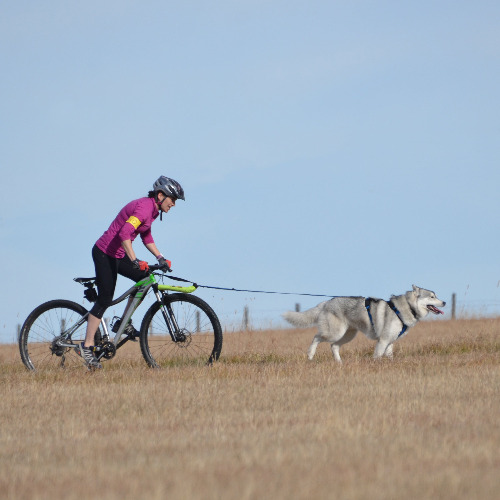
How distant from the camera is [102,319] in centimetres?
994

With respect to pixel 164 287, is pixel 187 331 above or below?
below

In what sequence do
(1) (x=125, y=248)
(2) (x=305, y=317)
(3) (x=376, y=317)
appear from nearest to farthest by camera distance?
(1) (x=125, y=248)
(3) (x=376, y=317)
(2) (x=305, y=317)

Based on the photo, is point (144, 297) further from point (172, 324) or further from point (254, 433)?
point (254, 433)

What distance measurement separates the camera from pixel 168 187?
945 centimetres

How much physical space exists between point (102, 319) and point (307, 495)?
6196 mm

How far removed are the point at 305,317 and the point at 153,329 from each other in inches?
123

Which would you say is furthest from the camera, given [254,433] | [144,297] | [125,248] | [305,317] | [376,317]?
[305,317]

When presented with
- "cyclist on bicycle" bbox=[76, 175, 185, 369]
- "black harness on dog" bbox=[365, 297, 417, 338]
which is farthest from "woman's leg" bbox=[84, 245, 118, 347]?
"black harness on dog" bbox=[365, 297, 417, 338]

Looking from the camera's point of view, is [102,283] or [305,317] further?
[305,317]

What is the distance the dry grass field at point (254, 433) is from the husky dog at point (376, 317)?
147cm

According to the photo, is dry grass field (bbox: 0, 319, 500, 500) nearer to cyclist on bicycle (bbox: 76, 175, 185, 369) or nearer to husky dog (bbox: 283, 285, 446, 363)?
cyclist on bicycle (bbox: 76, 175, 185, 369)

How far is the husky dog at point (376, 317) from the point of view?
11570 mm

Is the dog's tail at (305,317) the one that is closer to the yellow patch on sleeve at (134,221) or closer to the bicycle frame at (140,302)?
the bicycle frame at (140,302)

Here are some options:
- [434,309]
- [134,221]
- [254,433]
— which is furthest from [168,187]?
[434,309]
